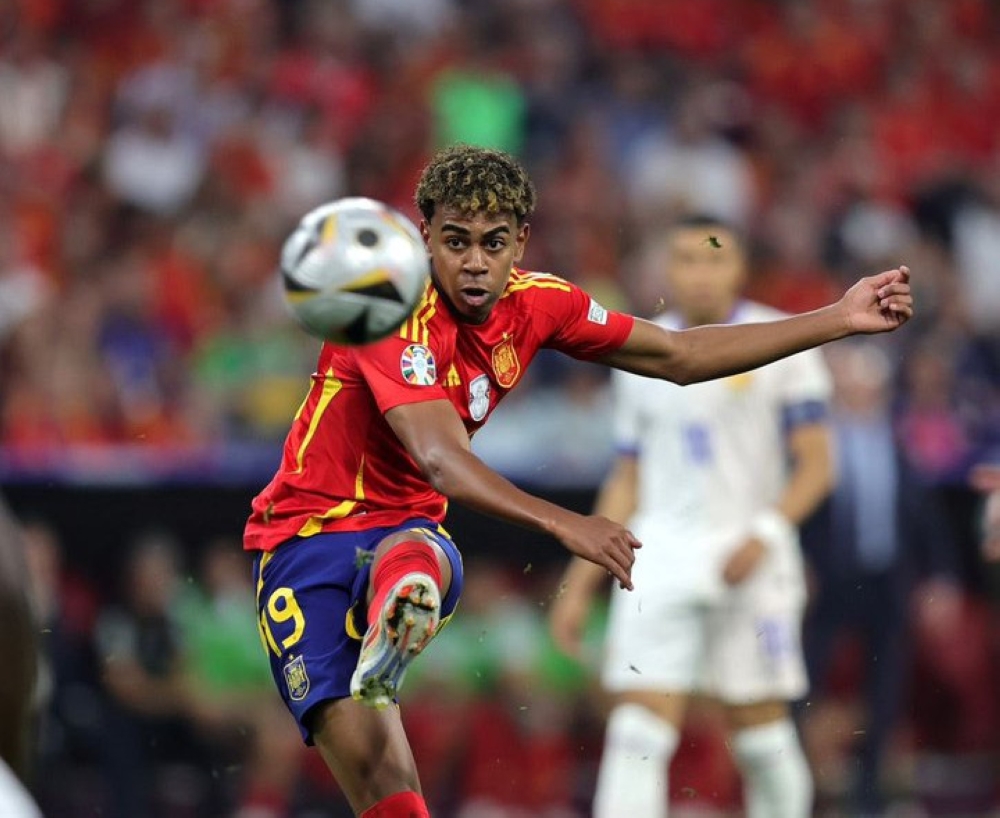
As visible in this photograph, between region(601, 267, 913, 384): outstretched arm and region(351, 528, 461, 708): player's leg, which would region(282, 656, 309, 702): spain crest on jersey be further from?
region(601, 267, 913, 384): outstretched arm

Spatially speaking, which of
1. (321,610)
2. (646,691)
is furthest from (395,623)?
(646,691)

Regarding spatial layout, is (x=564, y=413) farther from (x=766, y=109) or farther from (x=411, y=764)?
(x=411, y=764)

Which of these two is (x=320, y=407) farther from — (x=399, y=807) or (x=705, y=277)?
(x=705, y=277)

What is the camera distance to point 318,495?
5645 mm

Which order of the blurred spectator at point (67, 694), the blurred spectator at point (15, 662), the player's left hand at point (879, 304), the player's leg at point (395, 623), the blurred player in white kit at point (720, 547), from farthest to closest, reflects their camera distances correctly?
the blurred spectator at point (67, 694) → the blurred player in white kit at point (720, 547) → the player's left hand at point (879, 304) → the player's leg at point (395, 623) → the blurred spectator at point (15, 662)

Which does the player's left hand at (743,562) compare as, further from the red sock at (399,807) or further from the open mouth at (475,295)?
the open mouth at (475,295)

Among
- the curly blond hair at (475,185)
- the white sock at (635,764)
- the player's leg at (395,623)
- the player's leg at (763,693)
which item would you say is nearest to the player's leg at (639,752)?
the white sock at (635,764)

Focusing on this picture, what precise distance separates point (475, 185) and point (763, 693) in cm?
352

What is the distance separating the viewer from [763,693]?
817 cm

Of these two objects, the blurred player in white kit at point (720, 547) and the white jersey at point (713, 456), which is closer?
the blurred player in white kit at point (720, 547)

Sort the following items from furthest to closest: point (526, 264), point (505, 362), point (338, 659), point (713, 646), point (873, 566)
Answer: point (526, 264)
point (873, 566)
point (713, 646)
point (505, 362)
point (338, 659)

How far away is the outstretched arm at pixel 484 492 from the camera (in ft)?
15.9

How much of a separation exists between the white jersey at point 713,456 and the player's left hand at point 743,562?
0.65 ft

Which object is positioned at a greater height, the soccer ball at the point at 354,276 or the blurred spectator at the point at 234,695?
the soccer ball at the point at 354,276
